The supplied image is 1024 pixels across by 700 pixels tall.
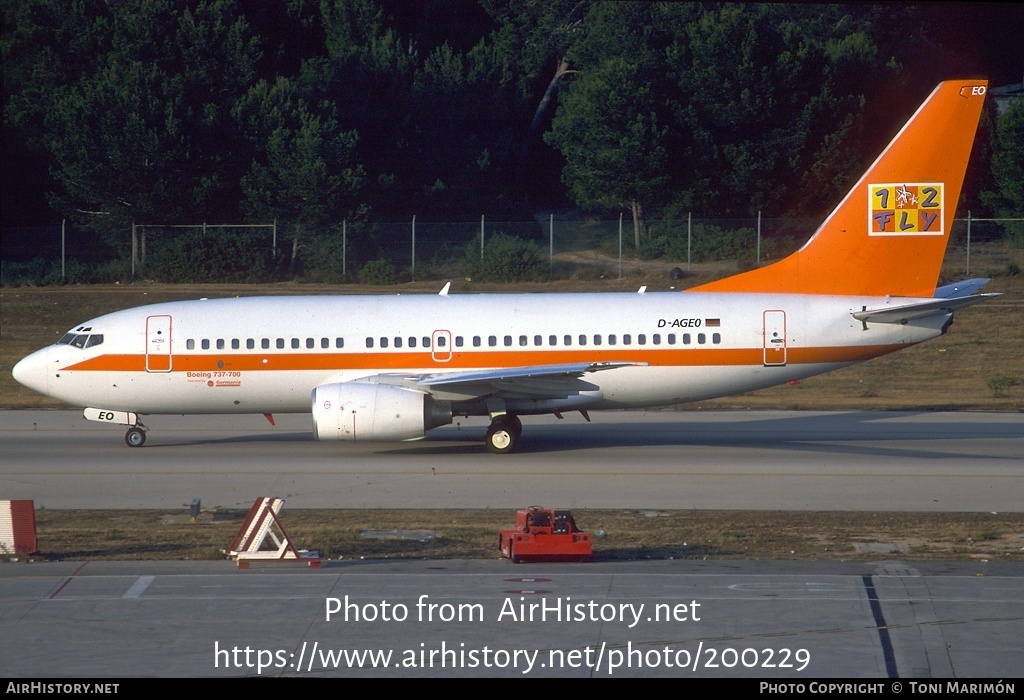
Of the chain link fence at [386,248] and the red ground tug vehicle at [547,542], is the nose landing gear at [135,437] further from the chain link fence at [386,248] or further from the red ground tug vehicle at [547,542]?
the chain link fence at [386,248]

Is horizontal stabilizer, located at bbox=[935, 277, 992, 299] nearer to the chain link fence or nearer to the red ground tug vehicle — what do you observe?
the red ground tug vehicle

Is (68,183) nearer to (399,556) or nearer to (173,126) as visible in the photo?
(173,126)

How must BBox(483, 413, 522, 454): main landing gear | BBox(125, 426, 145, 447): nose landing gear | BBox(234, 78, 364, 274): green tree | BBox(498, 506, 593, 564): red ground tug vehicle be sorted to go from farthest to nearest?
BBox(234, 78, 364, 274): green tree → BBox(125, 426, 145, 447): nose landing gear → BBox(483, 413, 522, 454): main landing gear → BBox(498, 506, 593, 564): red ground tug vehicle

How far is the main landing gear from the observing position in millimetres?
24078

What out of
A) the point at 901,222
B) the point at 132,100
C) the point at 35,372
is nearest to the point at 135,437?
the point at 35,372

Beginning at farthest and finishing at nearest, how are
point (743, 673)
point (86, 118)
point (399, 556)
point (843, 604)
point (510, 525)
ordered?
point (86, 118) → point (510, 525) → point (399, 556) → point (843, 604) → point (743, 673)

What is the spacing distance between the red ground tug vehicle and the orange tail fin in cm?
1094

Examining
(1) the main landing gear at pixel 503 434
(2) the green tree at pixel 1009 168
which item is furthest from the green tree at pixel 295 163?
(1) the main landing gear at pixel 503 434

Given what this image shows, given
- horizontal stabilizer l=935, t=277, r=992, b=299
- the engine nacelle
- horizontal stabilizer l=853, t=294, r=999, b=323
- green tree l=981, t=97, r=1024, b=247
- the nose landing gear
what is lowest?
the nose landing gear

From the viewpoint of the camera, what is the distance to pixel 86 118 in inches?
2098

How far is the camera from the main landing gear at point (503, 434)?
24.1 meters

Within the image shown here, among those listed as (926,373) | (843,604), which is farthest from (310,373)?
(926,373)

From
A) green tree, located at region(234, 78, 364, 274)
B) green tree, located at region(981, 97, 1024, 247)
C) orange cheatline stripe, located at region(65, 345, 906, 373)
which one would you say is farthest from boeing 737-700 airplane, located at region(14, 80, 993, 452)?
green tree, located at region(981, 97, 1024, 247)

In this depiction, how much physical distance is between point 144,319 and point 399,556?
37.5ft
